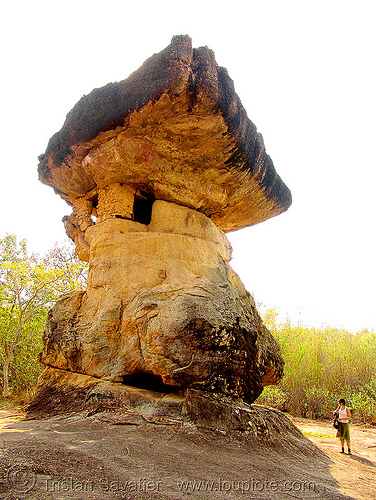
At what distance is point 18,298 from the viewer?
9477 mm

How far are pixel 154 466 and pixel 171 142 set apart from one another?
3.69 metres

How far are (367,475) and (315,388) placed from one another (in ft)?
20.5

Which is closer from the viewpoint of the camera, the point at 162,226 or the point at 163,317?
the point at 163,317

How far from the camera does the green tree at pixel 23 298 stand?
9.30 metres

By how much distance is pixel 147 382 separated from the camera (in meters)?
3.95

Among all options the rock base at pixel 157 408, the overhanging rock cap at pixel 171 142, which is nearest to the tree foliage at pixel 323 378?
the rock base at pixel 157 408

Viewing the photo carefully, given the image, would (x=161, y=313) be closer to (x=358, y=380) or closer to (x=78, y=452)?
(x=78, y=452)

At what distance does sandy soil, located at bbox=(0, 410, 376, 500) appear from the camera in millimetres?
1926

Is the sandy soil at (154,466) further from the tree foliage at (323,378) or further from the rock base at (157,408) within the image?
the tree foliage at (323,378)

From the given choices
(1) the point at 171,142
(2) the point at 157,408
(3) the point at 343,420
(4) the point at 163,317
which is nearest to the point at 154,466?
(2) the point at 157,408

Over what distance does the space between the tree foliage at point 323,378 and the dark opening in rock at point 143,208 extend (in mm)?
6345

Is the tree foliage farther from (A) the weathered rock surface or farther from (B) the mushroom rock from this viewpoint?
(B) the mushroom rock

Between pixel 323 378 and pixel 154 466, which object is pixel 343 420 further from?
pixel 323 378

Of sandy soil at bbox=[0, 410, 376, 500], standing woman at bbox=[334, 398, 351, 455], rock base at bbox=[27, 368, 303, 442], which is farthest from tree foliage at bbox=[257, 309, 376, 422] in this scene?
rock base at bbox=[27, 368, 303, 442]
